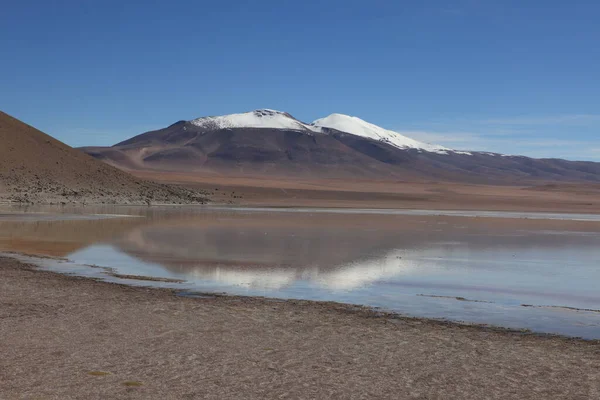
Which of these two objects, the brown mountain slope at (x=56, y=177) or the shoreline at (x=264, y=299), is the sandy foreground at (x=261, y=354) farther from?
the brown mountain slope at (x=56, y=177)

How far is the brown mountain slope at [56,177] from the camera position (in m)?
58.1

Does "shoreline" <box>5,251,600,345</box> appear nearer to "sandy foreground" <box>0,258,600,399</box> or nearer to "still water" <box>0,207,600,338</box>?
"sandy foreground" <box>0,258,600,399</box>

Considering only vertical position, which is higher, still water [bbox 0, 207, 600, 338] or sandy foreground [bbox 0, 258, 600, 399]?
still water [bbox 0, 207, 600, 338]

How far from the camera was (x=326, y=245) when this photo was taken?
2448cm

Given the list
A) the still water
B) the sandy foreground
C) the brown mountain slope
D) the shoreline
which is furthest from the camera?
the brown mountain slope

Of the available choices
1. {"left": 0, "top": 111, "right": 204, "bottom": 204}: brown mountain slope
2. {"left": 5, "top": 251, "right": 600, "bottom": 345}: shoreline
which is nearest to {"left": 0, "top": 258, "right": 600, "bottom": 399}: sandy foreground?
{"left": 5, "top": 251, "right": 600, "bottom": 345}: shoreline

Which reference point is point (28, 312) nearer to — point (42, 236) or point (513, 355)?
point (513, 355)

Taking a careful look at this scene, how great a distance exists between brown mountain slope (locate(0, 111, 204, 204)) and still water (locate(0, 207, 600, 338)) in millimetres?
25067

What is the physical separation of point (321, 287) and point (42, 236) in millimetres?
14860

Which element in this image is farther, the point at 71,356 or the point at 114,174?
the point at 114,174

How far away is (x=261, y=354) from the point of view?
29.0 ft

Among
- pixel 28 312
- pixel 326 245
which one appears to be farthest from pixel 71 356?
pixel 326 245

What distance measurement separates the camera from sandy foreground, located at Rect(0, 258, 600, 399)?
7.37 metres

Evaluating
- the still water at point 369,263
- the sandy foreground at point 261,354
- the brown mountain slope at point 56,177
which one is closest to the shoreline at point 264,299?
the sandy foreground at point 261,354
